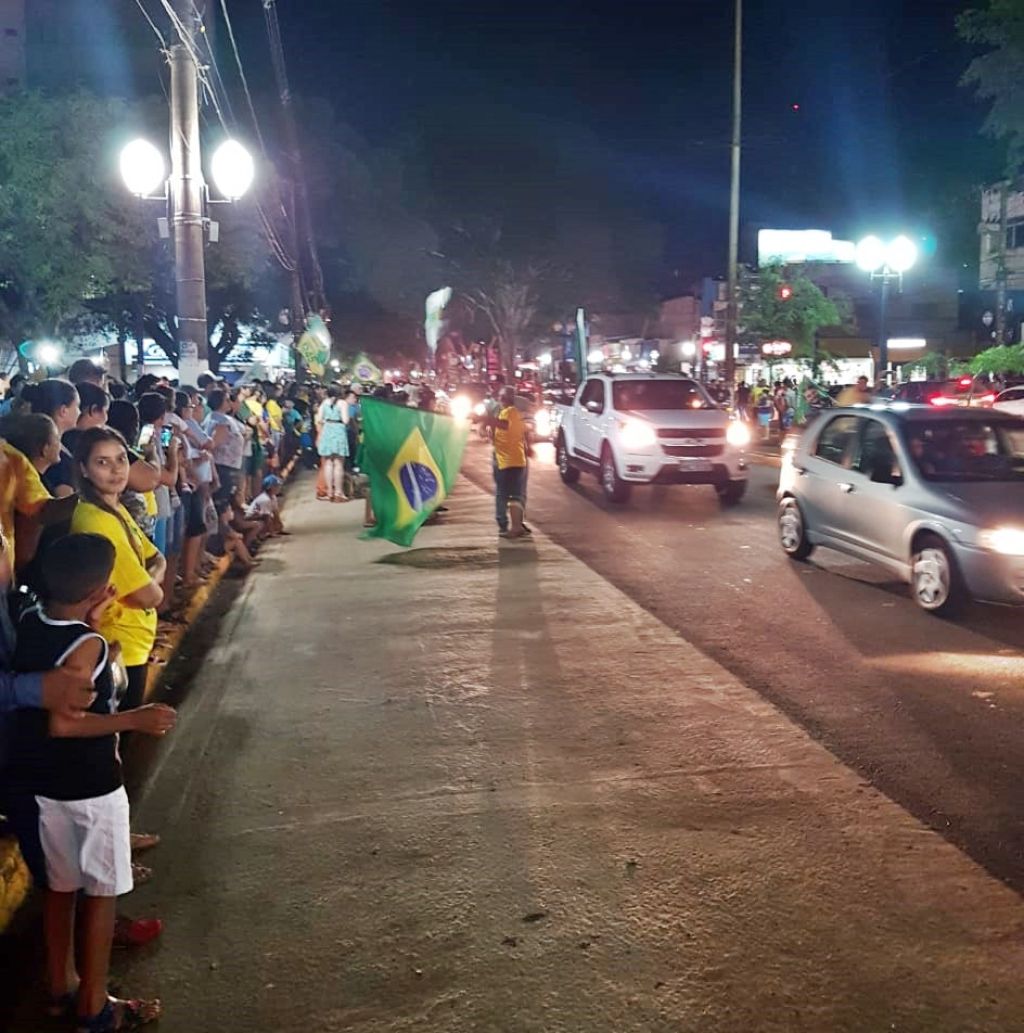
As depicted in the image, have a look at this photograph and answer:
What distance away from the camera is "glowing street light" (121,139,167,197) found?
1389cm

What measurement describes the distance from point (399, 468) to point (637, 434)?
4.66m

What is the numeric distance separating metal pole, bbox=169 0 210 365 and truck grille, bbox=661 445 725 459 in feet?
20.7

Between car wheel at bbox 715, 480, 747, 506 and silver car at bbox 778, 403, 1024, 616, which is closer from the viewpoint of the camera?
silver car at bbox 778, 403, 1024, 616

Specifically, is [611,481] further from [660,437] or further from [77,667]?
[77,667]

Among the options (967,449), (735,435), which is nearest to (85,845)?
(967,449)

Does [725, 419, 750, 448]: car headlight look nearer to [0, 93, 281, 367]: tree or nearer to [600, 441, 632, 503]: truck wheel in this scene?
[600, 441, 632, 503]: truck wheel

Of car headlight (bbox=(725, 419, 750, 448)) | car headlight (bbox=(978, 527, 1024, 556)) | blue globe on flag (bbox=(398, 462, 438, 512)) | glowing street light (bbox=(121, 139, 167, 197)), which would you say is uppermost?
glowing street light (bbox=(121, 139, 167, 197))

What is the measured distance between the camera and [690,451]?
15766mm

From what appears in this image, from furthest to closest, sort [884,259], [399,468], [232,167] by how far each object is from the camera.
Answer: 1. [884,259]
2. [232,167]
3. [399,468]

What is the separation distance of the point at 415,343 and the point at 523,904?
2380 inches

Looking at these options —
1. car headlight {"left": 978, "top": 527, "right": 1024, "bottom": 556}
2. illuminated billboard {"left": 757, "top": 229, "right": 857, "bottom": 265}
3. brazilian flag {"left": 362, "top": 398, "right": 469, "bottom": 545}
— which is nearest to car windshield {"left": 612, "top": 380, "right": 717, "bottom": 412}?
brazilian flag {"left": 362, "top": 398, "right": 469, "bottom": 545}

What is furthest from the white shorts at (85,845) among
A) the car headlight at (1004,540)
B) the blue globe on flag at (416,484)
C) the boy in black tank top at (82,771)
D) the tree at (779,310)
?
the tree at (779,310)

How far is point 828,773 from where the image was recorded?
5453mm

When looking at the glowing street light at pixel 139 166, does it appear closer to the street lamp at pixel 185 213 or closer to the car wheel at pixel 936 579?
the street lamp at pixel 185 213
